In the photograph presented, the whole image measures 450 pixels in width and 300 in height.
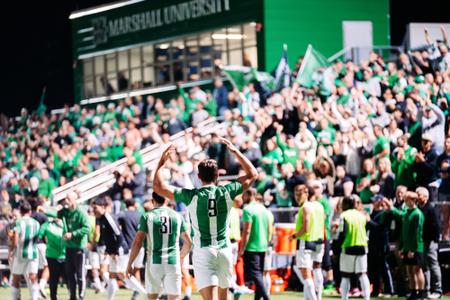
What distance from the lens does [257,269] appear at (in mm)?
19391

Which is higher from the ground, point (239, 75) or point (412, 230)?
point (239, 75)

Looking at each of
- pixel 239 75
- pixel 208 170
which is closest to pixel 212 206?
pixel 208 170

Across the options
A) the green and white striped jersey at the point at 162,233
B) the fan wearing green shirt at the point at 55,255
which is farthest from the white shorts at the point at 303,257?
the fan wearing green shirt at the point at 55,255

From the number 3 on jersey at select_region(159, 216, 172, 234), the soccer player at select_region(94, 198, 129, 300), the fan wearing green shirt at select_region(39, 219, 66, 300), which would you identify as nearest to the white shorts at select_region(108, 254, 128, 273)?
the soccer player at select_region(94, 198, 129, 300)

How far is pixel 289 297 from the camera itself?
73.3 feet

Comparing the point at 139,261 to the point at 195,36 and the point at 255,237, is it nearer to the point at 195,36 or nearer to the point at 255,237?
the point at 255,237

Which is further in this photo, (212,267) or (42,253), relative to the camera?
(42,253)

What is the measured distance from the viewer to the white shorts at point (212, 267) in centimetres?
1334

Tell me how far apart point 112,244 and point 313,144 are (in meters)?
5.96

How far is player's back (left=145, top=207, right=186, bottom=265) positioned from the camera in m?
15.8

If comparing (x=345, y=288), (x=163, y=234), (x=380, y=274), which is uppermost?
(x=163, y=234)

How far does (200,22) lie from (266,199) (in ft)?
50.2

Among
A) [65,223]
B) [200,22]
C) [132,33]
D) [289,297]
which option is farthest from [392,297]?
[132,33]

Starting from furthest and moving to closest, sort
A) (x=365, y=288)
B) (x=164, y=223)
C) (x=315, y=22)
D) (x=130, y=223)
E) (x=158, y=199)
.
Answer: (x=315, y=22), (x=130, y=223), (x=365, y=288), (x=164, y=223), (x=158, y=199)
